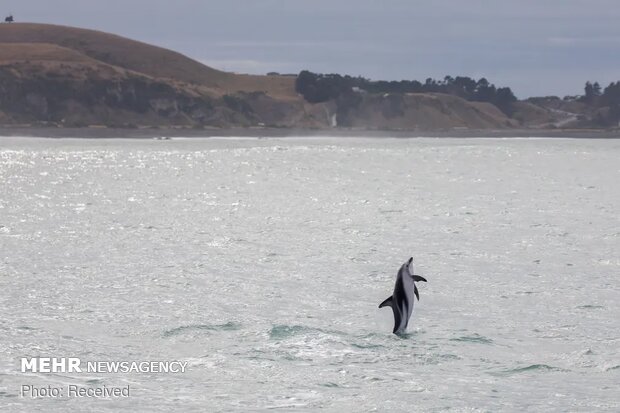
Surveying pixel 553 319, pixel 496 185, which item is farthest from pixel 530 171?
pixel 553 319

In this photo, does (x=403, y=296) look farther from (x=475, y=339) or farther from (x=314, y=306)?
(x=314, y=306)

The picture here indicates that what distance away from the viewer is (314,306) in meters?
27.3

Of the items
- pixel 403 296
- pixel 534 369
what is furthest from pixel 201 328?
pixel 534 369

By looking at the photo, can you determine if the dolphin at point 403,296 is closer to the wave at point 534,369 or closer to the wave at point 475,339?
the wave at point 475,339

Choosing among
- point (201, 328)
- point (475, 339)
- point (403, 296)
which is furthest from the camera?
point (201, 328)

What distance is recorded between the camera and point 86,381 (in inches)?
789

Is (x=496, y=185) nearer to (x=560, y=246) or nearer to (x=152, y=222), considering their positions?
(x=152, y=222)

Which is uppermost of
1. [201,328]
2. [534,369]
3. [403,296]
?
[403,296]

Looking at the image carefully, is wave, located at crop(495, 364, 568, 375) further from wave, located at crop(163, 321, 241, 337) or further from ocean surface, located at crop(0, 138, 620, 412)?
wave, located at crop(163, 321, 241, 337)

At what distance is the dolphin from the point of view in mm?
22688

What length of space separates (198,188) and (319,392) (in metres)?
66.1

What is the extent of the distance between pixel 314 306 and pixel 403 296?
191 inches

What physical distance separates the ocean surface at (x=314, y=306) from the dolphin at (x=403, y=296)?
508 mm

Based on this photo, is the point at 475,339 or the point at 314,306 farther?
the point at 314,306
